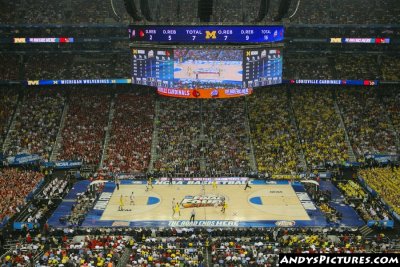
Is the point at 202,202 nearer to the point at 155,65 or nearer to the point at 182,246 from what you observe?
the point at 182,246

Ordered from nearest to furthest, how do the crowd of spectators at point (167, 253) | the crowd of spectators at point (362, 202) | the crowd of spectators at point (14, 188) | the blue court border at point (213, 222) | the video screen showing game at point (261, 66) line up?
the crowd of spectators at point (167, 253) → the blue court border at point (213, 222) → the crowd of spectators at point (362, 202) → the crowd of spectators at point (14, 188) → the video screen showing game at point (261, 66)

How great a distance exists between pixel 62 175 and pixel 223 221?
17571 mm

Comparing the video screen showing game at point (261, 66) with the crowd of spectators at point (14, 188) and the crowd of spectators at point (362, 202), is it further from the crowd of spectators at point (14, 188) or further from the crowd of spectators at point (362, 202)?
the crowd of spectators at point (14, 188)

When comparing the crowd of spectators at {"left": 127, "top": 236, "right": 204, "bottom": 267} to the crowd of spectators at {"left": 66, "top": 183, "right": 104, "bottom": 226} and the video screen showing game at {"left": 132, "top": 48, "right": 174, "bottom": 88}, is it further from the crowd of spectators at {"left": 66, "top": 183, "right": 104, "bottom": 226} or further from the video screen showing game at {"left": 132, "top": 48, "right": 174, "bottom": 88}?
the video screen showing game at {"left": 132, "top": 48, "right": 174, "bottom": 88}

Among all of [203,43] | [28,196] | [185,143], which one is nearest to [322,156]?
[185,143]

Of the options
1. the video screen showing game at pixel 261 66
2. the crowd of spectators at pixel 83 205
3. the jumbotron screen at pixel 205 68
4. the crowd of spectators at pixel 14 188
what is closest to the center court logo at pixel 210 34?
the jumbotron screen at pixel 205 68

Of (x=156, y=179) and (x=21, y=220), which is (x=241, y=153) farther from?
(x=21, y=220)

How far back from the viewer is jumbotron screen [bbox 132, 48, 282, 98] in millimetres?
41344

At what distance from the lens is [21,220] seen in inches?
1391

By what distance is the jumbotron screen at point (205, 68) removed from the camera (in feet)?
136

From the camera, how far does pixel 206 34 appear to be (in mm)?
39312

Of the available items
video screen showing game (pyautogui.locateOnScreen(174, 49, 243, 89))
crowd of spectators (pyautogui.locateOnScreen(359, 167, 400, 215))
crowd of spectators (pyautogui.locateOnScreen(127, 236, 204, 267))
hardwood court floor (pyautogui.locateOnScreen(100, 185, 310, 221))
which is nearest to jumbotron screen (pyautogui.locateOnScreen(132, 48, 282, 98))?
video screen showing game (pyautogui.locateOnScreen(174, 49, 243, 89))

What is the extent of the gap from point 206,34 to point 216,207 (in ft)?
44.1

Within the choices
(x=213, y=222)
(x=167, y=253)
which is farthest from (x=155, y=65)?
(x=167, y=253)
